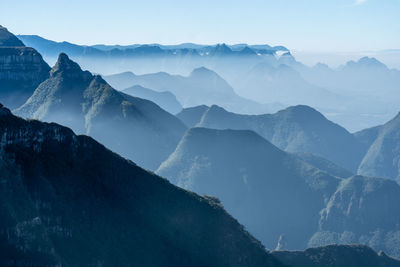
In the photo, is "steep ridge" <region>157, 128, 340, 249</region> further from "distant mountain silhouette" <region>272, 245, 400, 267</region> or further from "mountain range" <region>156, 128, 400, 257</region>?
"distant mountain silhouette" <region>272, 245, 400, 267</region>

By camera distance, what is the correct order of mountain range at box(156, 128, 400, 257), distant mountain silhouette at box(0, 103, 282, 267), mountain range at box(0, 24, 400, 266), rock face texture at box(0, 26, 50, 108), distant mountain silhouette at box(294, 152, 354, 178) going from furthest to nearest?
1. distant mountain silhouette at box(294, 152, 354, 178)
2. rock face texture at box(0, 26, 50, 108)
3. mountain range at box(156, 128, 400, 257)
4. mountain range at box(0, 24, 400, 266)
5. distant mountain silhouette at box(0, 103, 282, 267)

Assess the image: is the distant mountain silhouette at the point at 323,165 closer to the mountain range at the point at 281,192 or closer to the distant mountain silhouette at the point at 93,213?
the mountain range at the point at 281,192

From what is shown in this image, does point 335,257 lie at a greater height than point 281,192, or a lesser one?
greater

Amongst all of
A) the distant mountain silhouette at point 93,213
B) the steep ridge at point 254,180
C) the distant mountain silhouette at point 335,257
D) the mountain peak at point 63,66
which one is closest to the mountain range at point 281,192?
the steep ridge at point 254,180

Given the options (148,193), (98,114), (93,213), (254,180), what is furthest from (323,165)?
(93,213)

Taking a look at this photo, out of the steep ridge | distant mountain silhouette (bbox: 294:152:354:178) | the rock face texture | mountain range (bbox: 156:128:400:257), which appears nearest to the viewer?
mountain range (bbox: 156:128:400:257)

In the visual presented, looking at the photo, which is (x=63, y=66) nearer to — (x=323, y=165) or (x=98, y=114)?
(x=98, y=114)

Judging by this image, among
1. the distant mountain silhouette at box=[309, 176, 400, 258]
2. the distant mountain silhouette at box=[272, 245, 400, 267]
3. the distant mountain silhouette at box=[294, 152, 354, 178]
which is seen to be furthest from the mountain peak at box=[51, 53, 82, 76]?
the distant mountain silhouette at box=[272, 245, 400, 267]

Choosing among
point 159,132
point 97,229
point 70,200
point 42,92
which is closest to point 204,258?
point 97,229
